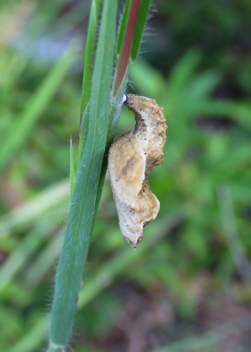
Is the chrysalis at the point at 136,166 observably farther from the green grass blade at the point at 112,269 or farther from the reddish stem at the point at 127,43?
the green grass blade at the point at 112,269

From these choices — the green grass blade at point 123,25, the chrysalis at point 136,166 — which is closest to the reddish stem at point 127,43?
the green grass blade at point 123,25

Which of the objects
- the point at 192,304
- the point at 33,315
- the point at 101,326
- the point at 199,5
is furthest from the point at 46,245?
the point at 199,5

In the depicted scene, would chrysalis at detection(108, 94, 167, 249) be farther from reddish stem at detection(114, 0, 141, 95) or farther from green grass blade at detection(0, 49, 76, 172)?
green grass blade at detection(0, 49, 76, 172)

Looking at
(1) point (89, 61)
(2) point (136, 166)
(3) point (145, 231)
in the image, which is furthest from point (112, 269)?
(1) point (89, 61)

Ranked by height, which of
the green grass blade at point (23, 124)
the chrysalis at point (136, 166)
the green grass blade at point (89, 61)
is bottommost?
the green grass blade at point (23, 124)

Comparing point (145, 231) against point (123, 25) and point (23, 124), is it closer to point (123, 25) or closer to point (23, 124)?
point (23, 124)

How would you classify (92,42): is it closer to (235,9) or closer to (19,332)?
(19,332)

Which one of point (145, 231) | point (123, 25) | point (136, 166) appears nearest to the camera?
point (123, 25)
